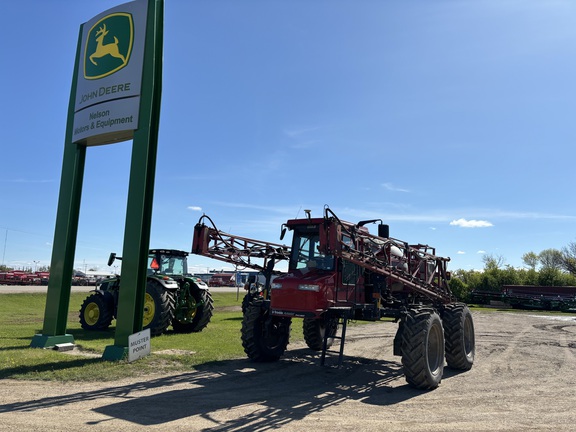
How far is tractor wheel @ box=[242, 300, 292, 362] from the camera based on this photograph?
9852mm

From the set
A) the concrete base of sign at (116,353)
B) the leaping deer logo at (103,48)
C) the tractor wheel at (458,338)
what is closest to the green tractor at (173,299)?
the concrete base of sign at (116,353)

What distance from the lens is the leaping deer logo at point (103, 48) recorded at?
10734 mm

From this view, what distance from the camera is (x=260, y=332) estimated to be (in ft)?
32.9

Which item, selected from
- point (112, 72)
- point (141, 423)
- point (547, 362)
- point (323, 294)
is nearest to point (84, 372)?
point (141, 423)

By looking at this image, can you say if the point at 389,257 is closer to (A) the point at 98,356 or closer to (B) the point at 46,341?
(A) the point at 98,356

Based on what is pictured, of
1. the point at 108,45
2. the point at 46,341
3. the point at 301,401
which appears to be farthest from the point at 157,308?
the point at 108,45

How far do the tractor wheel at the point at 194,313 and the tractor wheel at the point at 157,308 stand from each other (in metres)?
1.75

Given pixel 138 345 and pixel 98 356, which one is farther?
pixel 98 356

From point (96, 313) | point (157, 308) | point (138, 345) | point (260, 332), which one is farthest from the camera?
point (96, 313)

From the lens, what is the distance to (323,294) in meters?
8.59

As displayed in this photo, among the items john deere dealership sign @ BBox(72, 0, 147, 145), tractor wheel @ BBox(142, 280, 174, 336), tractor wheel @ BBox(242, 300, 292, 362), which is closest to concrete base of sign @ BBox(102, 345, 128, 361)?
tractor wheel @ BBox(242, 300, 292, 362)

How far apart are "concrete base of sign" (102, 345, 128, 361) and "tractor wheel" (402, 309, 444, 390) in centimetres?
564

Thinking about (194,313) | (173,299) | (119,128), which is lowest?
(194,313)

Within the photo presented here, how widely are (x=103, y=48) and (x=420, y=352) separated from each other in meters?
9.95
